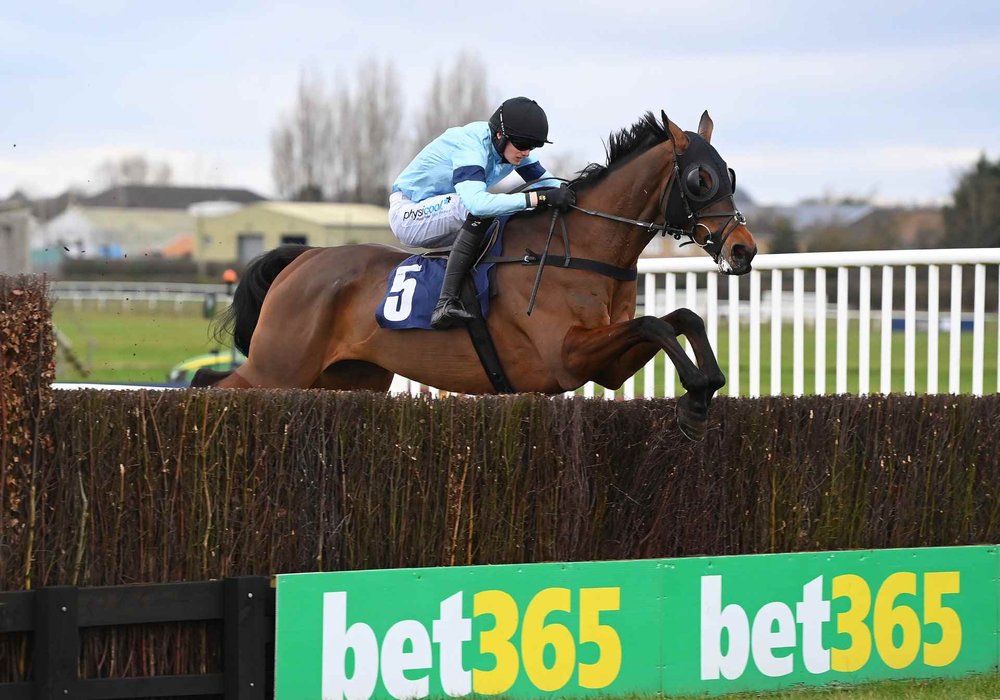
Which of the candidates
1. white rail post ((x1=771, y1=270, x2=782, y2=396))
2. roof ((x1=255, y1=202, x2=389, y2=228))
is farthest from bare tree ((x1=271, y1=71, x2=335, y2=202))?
white rail post ((x1=771, y1=270, x2=782, y2=396))

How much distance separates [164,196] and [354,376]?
45.2 m

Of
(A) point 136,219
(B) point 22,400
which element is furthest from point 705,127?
(A) point 136,219

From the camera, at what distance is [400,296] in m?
5.76

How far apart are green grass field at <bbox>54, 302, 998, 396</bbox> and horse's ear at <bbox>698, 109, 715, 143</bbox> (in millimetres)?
10850

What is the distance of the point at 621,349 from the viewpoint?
5.03 meters

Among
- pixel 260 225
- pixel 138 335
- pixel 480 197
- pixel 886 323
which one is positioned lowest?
pixel 138 335

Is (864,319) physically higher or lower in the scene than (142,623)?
higher

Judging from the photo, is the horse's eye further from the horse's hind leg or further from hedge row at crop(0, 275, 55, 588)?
hedge row at crop(0, 275, 55, 588)

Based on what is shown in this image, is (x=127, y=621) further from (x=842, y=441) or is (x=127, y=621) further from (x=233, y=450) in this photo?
(x=842, y=441)

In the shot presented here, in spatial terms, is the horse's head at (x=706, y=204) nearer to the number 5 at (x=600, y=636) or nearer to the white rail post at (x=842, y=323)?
the number 5 at (x=600, y=636)

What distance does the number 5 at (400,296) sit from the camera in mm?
5723

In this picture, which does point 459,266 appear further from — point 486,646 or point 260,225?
point 260,225

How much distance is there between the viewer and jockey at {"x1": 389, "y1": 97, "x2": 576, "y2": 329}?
536cm

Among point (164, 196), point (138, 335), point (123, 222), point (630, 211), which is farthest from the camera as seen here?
point (164, 196)
